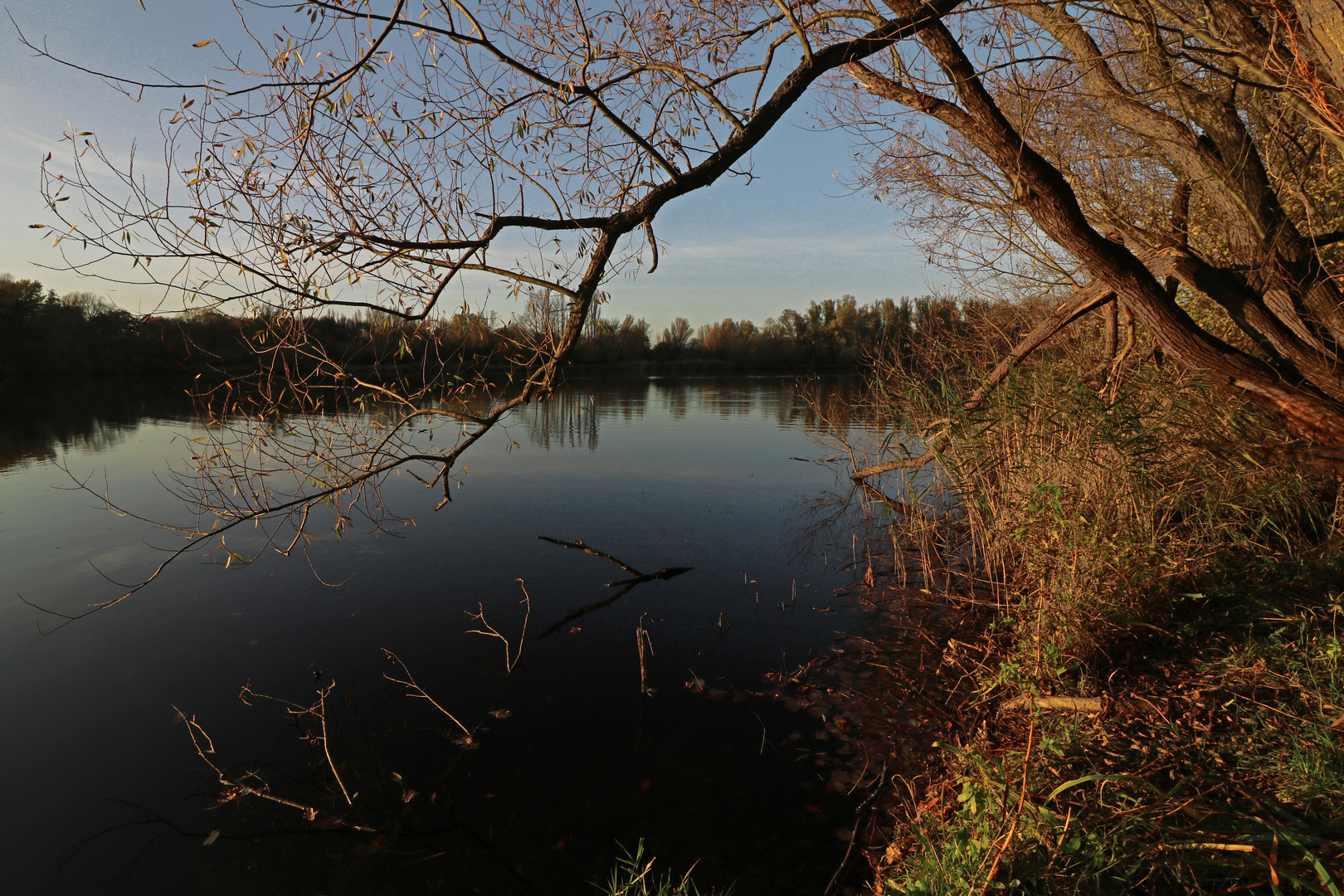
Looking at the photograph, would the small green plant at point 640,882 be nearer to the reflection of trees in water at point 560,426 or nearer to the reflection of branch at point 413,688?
the reflection of branch at point 413,688

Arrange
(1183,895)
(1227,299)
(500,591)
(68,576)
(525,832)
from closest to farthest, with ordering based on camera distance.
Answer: (1183,895) → (525,832) → (1227,299) → (500,591) → (68,576)

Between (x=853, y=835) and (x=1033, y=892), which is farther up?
(x=1033, y=892)

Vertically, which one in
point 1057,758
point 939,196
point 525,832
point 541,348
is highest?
point 939,196

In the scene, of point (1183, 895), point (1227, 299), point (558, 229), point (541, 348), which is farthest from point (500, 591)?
Answer: point (1227, 299)

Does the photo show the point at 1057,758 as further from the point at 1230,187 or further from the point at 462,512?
the point at 462,512

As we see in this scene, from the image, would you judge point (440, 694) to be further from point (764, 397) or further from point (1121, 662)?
point (764, 397)

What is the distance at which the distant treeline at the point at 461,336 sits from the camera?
3.94 meters

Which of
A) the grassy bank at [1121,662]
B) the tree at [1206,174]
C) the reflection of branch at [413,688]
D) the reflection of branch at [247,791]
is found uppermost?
the tree at [1206,174]

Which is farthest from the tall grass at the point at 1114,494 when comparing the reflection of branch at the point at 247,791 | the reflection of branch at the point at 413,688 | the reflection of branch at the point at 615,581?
the reflection of branch at the point at 247,791

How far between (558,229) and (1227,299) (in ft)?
18.9

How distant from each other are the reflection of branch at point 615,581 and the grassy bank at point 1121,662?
2.62 m

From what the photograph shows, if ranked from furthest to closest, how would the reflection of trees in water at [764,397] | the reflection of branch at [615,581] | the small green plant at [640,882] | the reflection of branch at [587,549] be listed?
the reflection of trees in water at [764,397] < the reflection of branch at [587,549] < the reflection of branch at [615,581] < the small green plant at [640,882]

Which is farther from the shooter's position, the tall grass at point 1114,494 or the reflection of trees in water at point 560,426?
the reflection of trees in water at point 560,426

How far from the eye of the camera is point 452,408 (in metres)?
4.49
